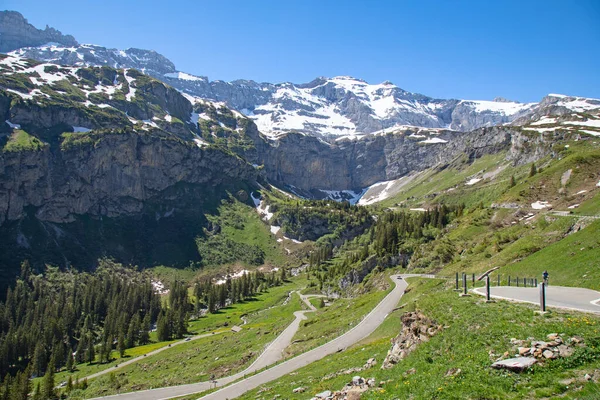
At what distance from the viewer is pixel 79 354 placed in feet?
403

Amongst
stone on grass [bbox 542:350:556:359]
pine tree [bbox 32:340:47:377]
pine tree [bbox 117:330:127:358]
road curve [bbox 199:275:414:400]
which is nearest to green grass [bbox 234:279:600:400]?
stone on grass [bbox 542:350:556:359]

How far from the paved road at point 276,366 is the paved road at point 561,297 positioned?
19345 millimetres

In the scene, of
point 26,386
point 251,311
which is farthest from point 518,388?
point 251,311

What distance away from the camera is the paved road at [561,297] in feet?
77.0

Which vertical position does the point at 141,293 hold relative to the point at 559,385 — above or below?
below

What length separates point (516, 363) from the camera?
15.4 m

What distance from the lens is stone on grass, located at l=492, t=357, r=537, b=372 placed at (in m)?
15.1

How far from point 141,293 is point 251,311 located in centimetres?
5090

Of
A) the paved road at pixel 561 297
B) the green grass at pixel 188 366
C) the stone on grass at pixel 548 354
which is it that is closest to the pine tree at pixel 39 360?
the green grass at pixel 188 366

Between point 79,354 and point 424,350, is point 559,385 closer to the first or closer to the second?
point 424,350

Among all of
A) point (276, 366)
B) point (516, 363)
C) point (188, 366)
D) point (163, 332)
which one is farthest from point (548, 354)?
point (163, 332)

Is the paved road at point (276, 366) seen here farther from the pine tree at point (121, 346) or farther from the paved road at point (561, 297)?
the pine tree at point (121, 346)

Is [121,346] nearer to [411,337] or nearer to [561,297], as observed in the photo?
[411,337]

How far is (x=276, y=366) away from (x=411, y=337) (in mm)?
25967
